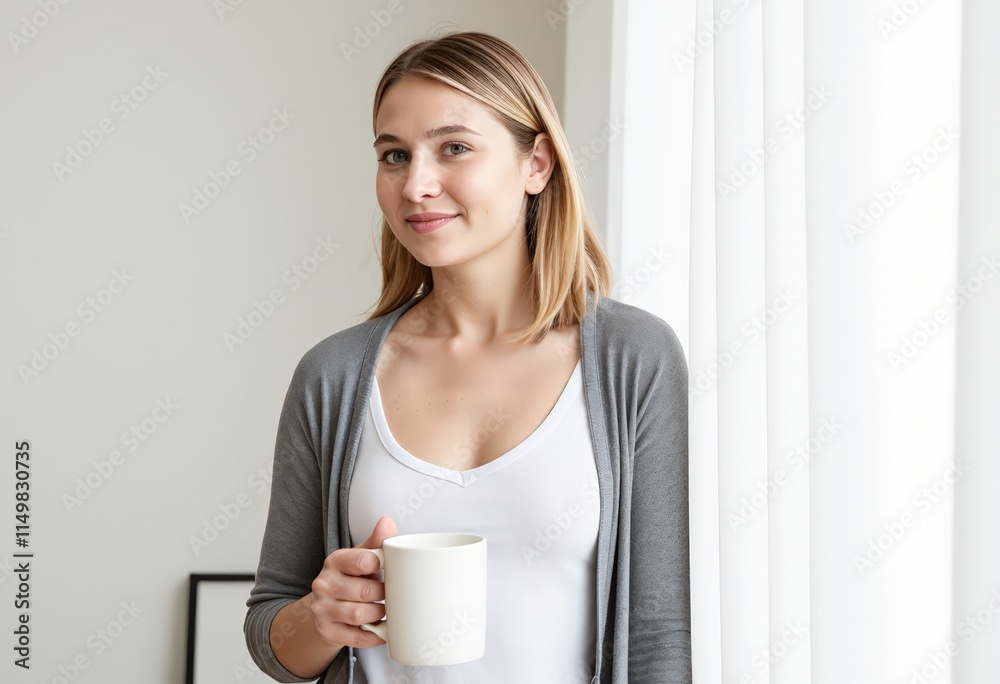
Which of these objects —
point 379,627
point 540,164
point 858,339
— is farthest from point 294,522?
point 858,339

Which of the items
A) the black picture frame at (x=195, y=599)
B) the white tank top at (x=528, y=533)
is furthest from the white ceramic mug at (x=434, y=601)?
the black picture frame at (x=195, y=599)

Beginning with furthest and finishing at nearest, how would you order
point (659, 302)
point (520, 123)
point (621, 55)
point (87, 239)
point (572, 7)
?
point (87, 239) → point (572, 7) → point (621, 55) → point (659, 302) → point (520, 123)

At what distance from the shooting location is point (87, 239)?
2475mm

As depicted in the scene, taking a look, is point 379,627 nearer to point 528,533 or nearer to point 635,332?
point 528,533

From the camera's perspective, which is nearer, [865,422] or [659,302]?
[865,422]

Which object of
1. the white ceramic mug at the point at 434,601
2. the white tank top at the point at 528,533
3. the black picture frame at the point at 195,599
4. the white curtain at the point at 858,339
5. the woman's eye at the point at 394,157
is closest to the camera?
the white curtain at the point at 858,339

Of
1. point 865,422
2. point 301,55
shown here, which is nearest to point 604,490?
point 865,422

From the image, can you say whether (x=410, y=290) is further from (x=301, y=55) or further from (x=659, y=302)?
(x=301, y=55)

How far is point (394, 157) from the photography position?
1.10 metres

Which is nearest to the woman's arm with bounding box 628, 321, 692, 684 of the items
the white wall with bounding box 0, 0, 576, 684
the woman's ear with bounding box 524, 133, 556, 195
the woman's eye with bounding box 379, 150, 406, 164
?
the woman's ear with bounding box 524, 133, 556, 195

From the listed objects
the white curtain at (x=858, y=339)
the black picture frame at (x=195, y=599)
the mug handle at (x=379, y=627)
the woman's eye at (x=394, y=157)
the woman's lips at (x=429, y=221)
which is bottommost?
the black picture frame at (x=195, y=599)

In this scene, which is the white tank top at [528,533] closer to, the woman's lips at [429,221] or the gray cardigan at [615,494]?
the gray cardigan at [615,494]

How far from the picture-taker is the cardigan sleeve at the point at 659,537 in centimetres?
100

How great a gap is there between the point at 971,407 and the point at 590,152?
1.50m
